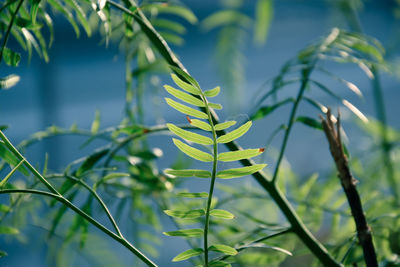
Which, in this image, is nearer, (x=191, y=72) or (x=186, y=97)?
(x=186, y=97)

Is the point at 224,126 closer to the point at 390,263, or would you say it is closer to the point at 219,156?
the point at 219,156

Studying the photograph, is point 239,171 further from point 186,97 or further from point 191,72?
point 191,72

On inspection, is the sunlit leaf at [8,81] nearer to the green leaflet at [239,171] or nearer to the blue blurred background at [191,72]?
the green leaflet at [239,171]

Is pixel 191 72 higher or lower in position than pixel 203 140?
higher

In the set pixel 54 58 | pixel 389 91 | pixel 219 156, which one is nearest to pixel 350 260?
pixel 219 156

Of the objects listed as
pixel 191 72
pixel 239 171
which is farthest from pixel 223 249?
pixel 191 72

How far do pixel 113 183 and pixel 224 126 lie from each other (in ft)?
0.58

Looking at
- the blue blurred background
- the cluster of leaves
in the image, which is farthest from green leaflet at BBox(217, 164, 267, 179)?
the blue blurred background

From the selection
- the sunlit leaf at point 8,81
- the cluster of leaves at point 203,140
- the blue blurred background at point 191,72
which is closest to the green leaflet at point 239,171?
the cluster of leaves at point 203,140

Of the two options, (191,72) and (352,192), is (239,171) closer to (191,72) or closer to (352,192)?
(352,192)

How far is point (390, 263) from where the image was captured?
0.75 feet

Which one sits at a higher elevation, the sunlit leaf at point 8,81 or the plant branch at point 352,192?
the sunlit leaf at point 8,81

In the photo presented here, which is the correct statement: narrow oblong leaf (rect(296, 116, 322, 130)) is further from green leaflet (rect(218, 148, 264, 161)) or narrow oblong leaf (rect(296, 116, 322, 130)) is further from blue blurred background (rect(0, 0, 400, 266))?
blue blurred background (rect(0, 0, 400, 266))

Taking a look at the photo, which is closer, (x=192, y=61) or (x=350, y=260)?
(x=350, y=260)
